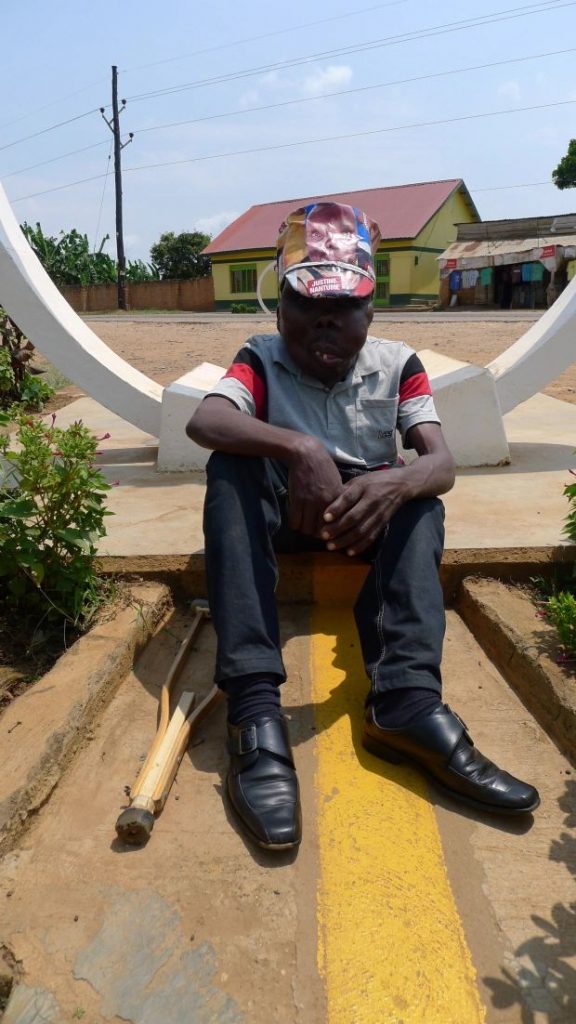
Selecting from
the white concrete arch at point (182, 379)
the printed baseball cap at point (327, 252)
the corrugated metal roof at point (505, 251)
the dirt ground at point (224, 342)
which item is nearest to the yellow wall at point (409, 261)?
the corrugated metal roof at point (505, 251)

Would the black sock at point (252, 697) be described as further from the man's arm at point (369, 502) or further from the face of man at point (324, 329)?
the face of man at point (324, 329)

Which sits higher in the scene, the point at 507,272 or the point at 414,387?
the point at 507,272

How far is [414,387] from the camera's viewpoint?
2512 millimetres

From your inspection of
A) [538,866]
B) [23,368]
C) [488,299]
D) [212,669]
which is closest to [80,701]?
[212,669]

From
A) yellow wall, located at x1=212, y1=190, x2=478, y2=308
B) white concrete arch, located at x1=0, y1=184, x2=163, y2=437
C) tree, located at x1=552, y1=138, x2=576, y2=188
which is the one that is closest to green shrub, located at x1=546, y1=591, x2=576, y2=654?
white concrete arch, located at x1=0, y1=184, x2=163, y2=437

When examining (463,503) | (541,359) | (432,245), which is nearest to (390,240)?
(432,245)

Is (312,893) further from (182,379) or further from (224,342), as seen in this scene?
(224,342)

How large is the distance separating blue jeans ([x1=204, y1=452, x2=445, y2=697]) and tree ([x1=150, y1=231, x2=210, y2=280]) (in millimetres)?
41735

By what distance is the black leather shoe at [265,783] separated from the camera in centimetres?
174

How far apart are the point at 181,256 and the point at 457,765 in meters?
43.2

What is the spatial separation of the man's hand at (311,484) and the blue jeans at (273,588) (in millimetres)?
90

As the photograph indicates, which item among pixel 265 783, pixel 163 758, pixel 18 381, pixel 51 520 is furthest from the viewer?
pixel 18 381

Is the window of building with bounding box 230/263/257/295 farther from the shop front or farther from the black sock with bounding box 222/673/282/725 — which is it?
the black sock with bounding box 222/673/282/725

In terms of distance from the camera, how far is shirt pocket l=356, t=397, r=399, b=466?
2.48 meters
